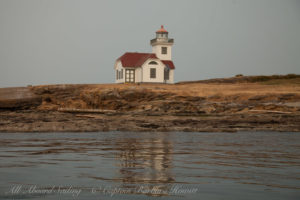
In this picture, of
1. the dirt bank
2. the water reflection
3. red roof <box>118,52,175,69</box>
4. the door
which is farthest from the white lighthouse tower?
the water reflection

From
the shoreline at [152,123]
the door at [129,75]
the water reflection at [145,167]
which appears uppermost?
the door at [129,75]

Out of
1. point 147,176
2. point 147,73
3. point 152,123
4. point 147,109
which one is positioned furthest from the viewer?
point 147,73

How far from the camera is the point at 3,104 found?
30.8 meters

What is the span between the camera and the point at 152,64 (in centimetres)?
4878

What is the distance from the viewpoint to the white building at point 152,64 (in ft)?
160

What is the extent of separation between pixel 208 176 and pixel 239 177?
1.95ft

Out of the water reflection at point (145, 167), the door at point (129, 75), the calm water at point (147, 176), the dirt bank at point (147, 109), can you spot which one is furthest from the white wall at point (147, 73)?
the calm water at point (147, 176)

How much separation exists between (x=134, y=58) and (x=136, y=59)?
1.02 feet

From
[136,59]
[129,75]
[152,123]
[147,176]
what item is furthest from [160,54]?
[147,176]

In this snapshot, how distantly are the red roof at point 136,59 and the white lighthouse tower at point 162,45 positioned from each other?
2.84ft

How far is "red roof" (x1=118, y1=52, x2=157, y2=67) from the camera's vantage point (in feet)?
161

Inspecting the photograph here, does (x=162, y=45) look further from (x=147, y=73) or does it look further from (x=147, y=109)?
(x=147, y=109)

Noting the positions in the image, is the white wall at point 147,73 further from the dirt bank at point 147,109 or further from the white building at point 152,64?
the dirt bank at point 147,109

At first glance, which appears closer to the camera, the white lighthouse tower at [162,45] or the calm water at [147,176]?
the calm water at [147,176]
